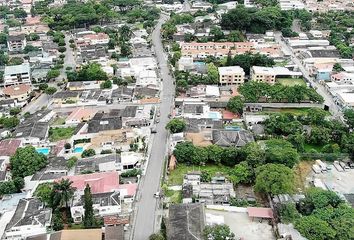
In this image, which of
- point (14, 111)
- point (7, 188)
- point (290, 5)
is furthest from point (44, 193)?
point (290, 5)

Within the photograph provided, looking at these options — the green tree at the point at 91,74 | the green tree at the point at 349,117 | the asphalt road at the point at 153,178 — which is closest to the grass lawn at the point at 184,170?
the asphalt road at the point at 153,178

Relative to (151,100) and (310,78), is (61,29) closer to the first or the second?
(151,100)

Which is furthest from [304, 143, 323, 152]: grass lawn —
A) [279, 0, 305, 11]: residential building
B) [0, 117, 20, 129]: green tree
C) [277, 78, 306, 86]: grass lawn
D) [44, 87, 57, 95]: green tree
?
[279, 0, 305, 11]: residential building

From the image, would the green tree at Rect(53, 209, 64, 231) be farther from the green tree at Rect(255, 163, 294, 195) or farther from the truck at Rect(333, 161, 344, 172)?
the truck at Rect(333, 161, 344, 172)

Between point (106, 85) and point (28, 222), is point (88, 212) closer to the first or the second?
point (28, 222)

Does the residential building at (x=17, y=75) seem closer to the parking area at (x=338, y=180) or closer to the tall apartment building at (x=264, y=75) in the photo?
the tall apartment building at (x=264, y=75)
